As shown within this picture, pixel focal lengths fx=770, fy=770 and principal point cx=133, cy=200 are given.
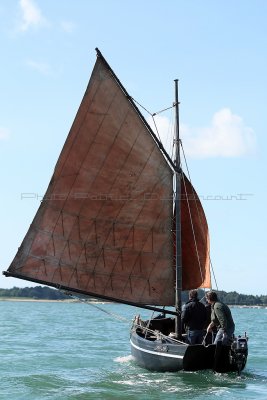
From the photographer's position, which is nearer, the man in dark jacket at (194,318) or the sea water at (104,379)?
the sea water at (104,379)

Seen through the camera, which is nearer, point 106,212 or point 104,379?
point 104,379

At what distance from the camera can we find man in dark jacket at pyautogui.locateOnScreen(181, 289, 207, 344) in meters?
25.3

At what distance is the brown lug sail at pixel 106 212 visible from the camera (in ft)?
89.1

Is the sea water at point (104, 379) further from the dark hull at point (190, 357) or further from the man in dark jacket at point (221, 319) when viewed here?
the man in dark jacket at point (221, 319)

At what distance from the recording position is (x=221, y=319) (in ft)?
79.4

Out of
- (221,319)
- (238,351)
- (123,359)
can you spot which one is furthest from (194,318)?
(123,359)

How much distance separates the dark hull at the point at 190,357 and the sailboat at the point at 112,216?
122mm

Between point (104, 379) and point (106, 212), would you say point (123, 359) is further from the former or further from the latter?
point (106, 212)

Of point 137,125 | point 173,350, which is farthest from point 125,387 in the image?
point 137,125

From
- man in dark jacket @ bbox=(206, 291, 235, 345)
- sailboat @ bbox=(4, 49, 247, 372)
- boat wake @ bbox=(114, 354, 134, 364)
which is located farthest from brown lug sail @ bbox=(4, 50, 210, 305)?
boat wake @ bbox=(114, 354, 134, 364)

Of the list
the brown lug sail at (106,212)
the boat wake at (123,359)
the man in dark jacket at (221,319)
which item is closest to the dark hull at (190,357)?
the man in dark jacket at (221,319)

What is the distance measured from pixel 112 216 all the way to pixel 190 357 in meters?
6.09

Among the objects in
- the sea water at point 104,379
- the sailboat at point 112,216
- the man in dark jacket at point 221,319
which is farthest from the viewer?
the sailboat at point 112,216

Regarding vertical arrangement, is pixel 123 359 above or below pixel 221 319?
below
